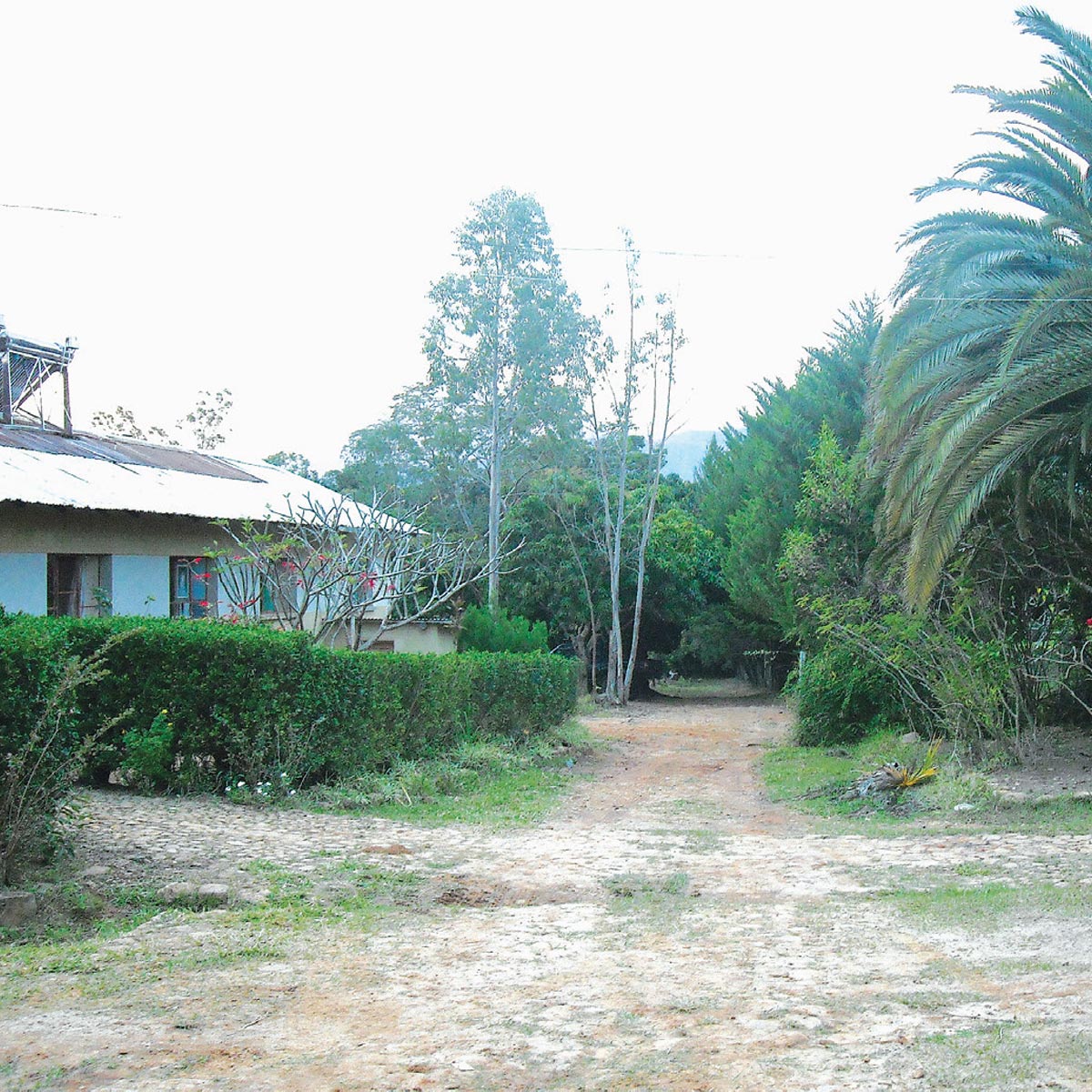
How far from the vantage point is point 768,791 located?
14.4 meters

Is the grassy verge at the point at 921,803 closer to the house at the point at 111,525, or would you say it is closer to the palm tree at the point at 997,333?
the palm tree at the point at 997,333

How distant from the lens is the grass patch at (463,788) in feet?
36.2

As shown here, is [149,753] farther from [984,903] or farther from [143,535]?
[143,535]

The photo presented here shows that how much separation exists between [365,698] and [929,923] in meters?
7.10

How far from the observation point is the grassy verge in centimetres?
1048

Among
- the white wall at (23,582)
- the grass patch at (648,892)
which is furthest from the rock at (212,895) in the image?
the white wall at (23,582)

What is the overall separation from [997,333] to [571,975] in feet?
32.3

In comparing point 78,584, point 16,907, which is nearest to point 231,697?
point 16,907

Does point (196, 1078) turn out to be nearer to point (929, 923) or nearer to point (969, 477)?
point (929, 923)

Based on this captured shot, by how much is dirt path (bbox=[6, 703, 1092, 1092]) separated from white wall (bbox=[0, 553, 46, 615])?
22.2 feet

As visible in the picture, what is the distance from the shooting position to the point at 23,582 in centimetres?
1549

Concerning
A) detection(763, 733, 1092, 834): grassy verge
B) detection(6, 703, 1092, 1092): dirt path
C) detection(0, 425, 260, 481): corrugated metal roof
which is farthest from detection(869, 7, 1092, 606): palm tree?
detection(0, 425, 260, 481): corrugated metal roof

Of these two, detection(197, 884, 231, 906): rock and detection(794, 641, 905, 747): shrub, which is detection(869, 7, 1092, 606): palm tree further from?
detection(197, 884, 231, 906): rock

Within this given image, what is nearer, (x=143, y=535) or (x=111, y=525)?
(x=111, y=525)
